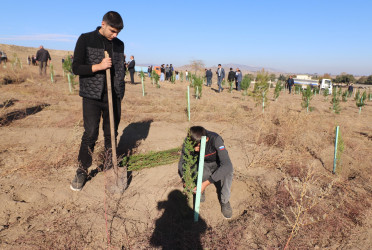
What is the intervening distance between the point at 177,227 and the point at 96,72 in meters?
1.79

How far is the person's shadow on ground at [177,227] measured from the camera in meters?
2.09

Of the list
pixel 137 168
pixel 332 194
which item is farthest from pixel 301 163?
pixel 137 168

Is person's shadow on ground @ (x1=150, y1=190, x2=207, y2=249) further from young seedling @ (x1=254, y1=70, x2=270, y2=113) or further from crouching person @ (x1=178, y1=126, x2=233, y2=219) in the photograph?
young seedling @ (x1=254, y1=70, x2=270, y2=113)

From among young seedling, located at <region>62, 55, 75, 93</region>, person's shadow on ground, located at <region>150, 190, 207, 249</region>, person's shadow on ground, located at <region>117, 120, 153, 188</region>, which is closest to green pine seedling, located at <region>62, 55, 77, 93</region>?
young seedling, located at <region>62, 55, 75, 93</region>

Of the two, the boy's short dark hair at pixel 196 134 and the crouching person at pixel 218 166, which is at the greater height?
the boy's short dark hair at pixel 196 134

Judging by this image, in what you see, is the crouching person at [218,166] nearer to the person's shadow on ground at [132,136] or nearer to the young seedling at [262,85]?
the person's shadow on ground at [132,136]

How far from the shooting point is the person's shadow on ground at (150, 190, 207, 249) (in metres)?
2.09

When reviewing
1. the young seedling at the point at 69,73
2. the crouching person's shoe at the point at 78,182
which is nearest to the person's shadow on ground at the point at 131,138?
the crouching person's shoe at the point at 78,182

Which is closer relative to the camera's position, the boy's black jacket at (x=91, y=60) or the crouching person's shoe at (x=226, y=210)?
the boy's black jacket at (x=91, y=60)

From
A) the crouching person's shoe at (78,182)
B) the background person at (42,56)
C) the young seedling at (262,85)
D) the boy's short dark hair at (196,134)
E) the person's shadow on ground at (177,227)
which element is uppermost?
the background person at (42,56)

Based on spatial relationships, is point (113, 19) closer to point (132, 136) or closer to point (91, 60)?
point (91, 60)

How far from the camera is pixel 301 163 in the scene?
12.4 feet

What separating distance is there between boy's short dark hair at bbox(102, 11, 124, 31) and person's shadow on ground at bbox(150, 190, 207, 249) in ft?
6.35

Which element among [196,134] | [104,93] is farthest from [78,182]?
[196,134]
